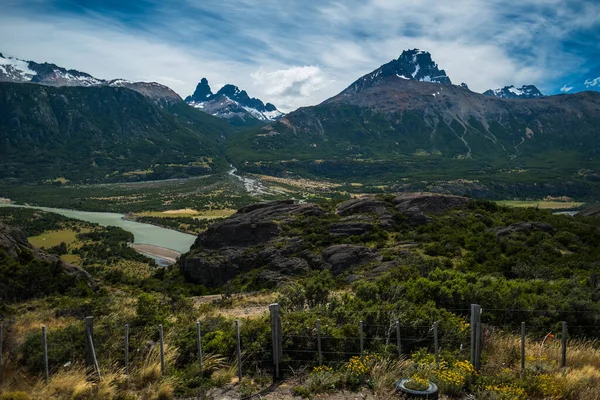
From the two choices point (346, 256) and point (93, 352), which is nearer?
point (93, 352)

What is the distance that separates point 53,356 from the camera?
40.7ft

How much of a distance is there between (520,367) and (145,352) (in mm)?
11865

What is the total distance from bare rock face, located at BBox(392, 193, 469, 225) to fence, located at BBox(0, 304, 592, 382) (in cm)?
3574

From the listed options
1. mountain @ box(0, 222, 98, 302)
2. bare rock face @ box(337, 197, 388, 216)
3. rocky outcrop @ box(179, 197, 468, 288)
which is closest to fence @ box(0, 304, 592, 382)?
mountain @ box(0, 222, 98, 302)

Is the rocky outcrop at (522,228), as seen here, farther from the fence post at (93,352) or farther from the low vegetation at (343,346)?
the fence post at (93,352)

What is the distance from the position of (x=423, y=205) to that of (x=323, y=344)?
139 ft

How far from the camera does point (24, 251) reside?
3591cm

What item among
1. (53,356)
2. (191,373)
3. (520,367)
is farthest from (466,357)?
(53,356)

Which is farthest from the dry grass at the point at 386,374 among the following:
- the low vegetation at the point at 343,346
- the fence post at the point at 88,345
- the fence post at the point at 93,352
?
the fence post at the point at 88,345

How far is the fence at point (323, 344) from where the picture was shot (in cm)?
1261

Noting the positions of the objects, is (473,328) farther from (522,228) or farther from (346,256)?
(522,228)

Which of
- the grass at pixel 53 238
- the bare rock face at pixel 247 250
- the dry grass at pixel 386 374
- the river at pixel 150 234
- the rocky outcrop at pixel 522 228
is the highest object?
the rocky outcrop at pixel 522 228

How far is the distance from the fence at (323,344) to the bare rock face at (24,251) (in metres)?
24.4

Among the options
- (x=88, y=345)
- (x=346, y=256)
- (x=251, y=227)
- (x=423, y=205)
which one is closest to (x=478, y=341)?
A: (x=88, y=345)
